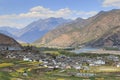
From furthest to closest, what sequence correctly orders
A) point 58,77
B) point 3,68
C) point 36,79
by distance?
point 3,68, point 58,77, point 36,79

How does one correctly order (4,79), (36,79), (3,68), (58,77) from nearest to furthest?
(4,79)
(36,79)
(58,77)
(3,68)

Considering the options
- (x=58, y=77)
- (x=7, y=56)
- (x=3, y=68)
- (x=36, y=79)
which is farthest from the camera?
(x=7, y=56)

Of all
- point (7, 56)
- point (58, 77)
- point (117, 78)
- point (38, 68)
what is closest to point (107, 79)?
point (117, 78)

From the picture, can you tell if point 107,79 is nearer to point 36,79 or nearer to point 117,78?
point 117,78

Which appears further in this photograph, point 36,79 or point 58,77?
point 58,77

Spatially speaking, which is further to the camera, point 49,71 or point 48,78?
point 49,71

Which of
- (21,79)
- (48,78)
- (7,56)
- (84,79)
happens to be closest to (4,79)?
(21,79)

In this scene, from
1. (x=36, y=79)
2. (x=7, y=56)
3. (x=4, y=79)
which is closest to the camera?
(x=4, y=79)

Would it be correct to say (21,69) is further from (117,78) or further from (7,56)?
(7,56)
